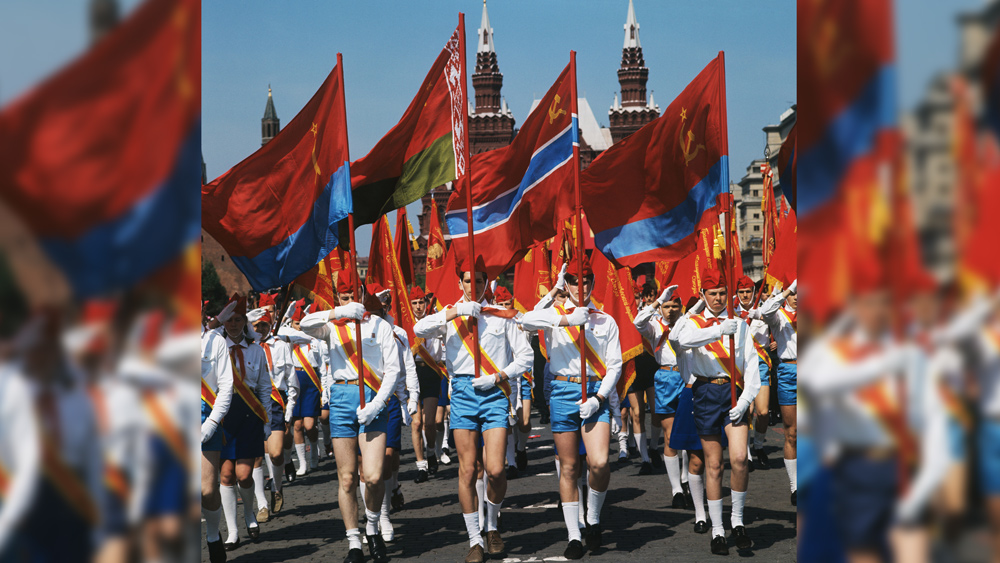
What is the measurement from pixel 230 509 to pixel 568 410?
3328mm

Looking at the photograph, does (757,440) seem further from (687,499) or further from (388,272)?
(388,272)

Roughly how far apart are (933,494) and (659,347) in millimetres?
8849

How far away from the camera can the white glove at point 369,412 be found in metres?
7.26

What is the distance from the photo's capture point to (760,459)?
12.0 meters

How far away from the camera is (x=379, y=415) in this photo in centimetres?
752

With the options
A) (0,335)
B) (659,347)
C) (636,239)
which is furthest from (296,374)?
(0,335)

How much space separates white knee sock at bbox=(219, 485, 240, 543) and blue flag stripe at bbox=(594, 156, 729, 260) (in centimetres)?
411

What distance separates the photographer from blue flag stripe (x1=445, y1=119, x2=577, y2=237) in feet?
27.1

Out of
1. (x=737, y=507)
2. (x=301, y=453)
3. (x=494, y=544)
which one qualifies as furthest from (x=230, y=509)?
(x=301, y=453)

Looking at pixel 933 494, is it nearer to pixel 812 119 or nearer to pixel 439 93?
pixel 812 119

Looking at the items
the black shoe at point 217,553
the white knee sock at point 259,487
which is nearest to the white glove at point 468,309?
the black shoe at point 217,553

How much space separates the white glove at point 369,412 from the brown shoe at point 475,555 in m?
1.30

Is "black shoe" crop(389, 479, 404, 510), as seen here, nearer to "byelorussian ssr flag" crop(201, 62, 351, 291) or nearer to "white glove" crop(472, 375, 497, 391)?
"white glove" crop(472, 375, 497, 391)

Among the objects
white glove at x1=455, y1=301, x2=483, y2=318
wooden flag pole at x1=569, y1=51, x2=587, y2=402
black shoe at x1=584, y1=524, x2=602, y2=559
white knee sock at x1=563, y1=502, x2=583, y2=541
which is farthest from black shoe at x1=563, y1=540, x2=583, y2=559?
white glove at x1=455, y1=301, x2=483, y2=318
